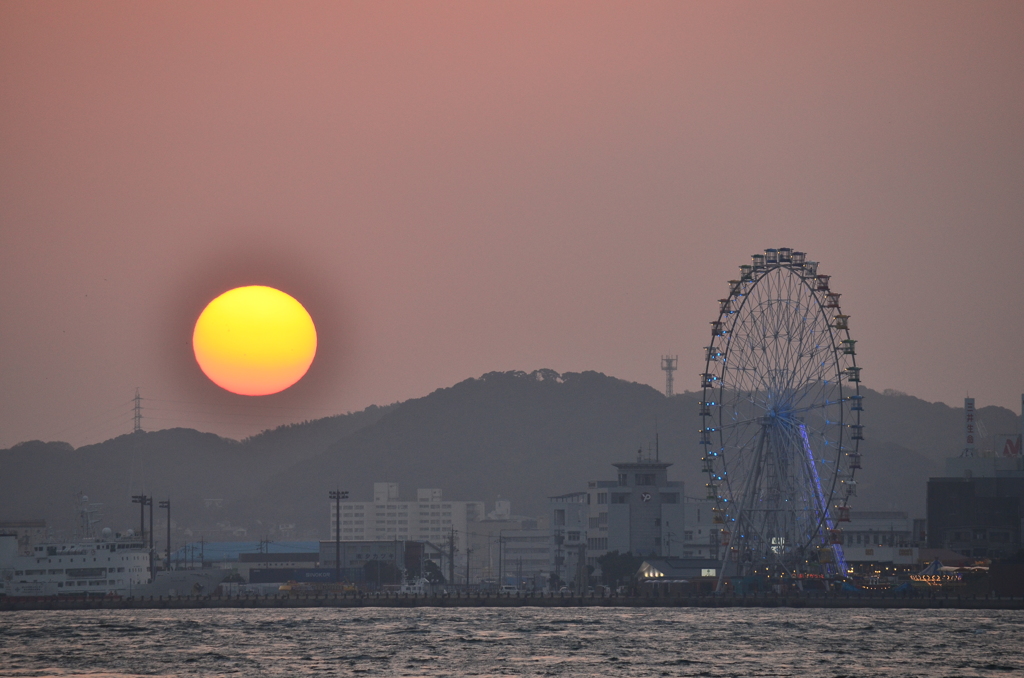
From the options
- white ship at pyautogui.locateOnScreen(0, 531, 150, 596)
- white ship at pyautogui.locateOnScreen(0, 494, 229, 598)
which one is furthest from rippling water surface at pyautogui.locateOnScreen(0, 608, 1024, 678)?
white ship at pyautogui.locateOnScreen(0, 531, 150, 596)

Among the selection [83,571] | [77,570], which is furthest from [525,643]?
[77,570]

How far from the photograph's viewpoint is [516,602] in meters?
154

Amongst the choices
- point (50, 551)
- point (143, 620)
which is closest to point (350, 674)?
point (143, 620)

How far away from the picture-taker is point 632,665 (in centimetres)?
8931

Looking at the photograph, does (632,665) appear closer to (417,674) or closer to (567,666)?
(567,666)

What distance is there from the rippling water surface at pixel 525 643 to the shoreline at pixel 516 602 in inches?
203

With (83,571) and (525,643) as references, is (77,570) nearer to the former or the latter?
(83,571)

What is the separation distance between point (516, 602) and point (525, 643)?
51.0m

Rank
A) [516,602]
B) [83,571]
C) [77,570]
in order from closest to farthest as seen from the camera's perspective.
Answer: [516,602]
[77,570]
[83,571]

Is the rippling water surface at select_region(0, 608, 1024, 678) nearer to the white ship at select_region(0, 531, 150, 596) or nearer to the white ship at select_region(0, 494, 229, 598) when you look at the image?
the white ship at select_region(0, 494, 229, 598)

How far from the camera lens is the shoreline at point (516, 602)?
144 meters

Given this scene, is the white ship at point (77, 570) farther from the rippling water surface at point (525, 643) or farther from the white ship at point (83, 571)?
the rippling water surface at point (525, 643)

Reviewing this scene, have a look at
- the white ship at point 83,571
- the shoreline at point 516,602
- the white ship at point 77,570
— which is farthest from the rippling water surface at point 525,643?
the white ship at point 77,570

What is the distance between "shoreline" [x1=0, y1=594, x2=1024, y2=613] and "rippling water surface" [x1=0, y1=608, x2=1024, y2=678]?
5.16 meters
